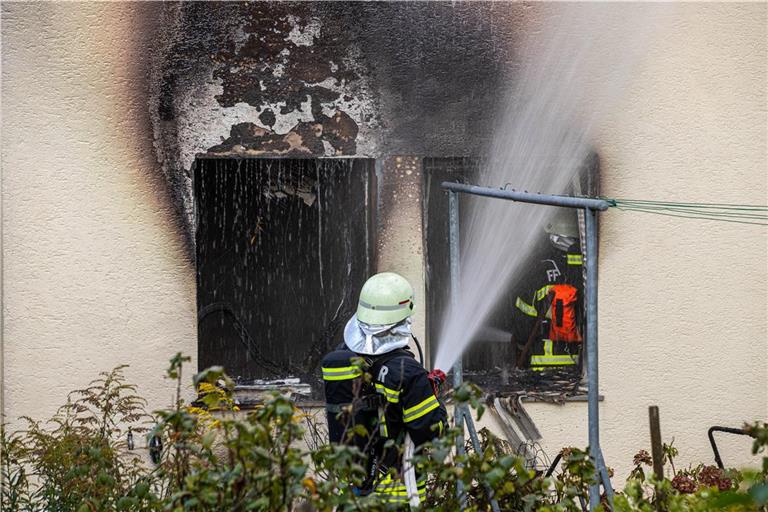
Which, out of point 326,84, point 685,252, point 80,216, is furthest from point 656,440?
point 80,216

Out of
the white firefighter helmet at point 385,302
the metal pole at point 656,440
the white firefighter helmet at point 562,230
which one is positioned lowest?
the metal pole at point 656,440

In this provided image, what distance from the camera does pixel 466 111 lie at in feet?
21.9

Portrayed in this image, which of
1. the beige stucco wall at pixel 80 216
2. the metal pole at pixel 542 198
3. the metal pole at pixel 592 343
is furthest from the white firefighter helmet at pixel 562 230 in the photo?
the metal pole at pixel 592 343

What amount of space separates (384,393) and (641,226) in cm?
293

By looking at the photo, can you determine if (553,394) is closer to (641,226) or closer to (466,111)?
(641,226)

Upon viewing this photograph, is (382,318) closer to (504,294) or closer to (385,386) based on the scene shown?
(385,386)

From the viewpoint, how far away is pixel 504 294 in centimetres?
698

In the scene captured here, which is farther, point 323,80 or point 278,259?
point 278,259

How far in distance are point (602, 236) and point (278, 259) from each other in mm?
2264

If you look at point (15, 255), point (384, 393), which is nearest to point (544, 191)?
point (384, 393)

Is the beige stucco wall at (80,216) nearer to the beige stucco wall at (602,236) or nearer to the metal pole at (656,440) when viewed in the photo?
the beige stucco wall at (602,236)

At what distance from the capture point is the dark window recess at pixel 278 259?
693 centimetres

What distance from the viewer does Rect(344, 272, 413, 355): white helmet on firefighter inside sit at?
471 centimetres

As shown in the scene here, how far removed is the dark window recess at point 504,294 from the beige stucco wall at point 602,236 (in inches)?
8.2
